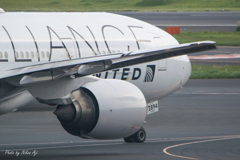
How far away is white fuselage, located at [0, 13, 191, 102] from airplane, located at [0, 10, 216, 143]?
0.03 metres

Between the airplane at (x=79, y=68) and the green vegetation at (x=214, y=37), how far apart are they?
40452 mm

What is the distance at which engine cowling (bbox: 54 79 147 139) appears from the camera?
1351 cm

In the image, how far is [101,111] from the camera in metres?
13.5

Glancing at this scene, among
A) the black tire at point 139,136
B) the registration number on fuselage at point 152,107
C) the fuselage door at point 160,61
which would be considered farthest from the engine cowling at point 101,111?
the fuselage door at point 160,61

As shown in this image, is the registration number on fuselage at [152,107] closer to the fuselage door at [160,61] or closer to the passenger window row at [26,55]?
the fuselage door at [160,61]

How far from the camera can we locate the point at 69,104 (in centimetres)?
1355

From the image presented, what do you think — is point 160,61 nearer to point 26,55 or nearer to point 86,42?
point 86,42

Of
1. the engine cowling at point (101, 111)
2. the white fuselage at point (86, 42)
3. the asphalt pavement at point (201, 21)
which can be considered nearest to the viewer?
the engine cowling at point (101, 111)

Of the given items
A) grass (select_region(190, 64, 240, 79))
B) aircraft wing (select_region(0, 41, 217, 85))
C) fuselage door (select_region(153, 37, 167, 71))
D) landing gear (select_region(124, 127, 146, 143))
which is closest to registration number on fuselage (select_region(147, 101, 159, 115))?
landing gear (select_region(124, 127, 146, 143))

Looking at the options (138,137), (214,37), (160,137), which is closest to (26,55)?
(138,137)

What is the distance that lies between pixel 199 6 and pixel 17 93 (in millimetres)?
102875

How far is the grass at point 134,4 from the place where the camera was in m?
108

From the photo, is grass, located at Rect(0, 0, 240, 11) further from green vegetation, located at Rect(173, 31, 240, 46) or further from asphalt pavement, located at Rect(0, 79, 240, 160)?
asphalt pavement, located at Rect(0, 79, 240, 160)

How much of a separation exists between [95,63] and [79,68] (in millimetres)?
477
